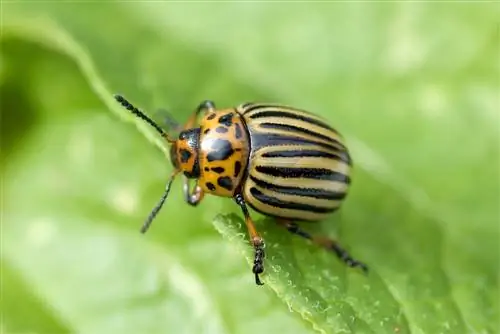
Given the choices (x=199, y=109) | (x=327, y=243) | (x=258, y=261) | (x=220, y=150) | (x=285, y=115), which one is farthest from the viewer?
(x=199, y=109)

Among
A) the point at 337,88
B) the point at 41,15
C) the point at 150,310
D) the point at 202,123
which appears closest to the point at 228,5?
the point at 337,88

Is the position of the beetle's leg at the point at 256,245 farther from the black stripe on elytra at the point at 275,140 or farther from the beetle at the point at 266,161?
the black stripe on elytra at the point at 275,140

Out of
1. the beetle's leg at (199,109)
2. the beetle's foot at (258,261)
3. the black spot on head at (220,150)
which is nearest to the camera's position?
the beetle's foot at (258,261)

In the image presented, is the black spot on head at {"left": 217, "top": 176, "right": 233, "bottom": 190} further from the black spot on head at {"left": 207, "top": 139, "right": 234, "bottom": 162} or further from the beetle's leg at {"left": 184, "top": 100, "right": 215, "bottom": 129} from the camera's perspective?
the beetle's leg at {"left": 184, "top": 100, "right": 215, "bottom": 129}

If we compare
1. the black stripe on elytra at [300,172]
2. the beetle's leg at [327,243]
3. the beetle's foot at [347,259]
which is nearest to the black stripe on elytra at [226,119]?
the black stripe on elytra at [300,172]

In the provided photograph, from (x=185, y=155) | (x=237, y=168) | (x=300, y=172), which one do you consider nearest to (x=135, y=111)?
(x=185, y=155)

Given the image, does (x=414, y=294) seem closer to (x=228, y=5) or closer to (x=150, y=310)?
(x=150, y=310)

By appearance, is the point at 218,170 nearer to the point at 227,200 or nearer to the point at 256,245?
the point at 227,200
